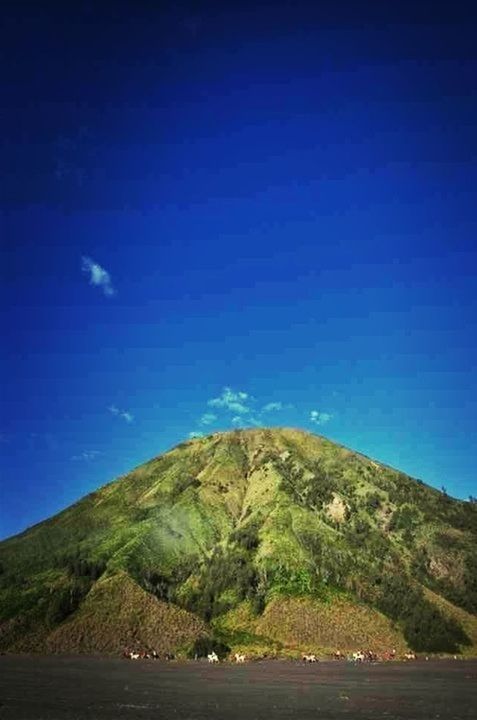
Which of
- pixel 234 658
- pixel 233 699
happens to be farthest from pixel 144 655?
pixel 233 699

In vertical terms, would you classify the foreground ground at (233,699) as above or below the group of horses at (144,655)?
below

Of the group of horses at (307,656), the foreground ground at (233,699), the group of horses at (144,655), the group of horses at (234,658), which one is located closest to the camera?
the foreground ground at (233,699)

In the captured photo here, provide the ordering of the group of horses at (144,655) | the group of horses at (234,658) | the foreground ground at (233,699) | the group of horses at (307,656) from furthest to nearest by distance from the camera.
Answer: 1. the group of horses at (144,655)
2. the group of horses at (307,656)
3. the group of horses at (234,658)
4. the foreground ground at (233,699)

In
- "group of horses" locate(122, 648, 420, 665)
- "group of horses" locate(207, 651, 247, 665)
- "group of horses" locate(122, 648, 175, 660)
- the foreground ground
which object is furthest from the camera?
"group of horses" locate(122, 648, 175, 660)

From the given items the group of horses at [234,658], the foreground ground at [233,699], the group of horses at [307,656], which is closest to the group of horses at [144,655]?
the group of horses at [307,656]

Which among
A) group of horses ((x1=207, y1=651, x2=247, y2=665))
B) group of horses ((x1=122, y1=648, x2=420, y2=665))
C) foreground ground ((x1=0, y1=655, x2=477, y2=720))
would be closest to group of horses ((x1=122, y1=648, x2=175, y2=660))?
group of horses ((x1=122, y1=648, x2=420, y2=665))

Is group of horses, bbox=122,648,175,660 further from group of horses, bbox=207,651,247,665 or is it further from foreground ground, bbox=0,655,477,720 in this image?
foreground ground, bbox=0,655,477,720

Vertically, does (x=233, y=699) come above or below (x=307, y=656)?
below

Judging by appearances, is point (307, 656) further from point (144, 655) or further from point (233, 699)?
point (233, 699)

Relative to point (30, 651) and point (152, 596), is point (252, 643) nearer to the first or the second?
point (152, 596)

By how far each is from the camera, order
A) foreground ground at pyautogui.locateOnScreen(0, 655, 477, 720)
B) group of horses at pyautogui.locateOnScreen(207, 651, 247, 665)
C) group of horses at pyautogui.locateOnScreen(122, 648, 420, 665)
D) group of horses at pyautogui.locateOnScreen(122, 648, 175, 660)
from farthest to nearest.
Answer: group of horses at pyautogui.locateOnScreen(122, 648, 175, 660) → group of horses at pyautogui.locateOnScreen(122, 648, 420, 665) → group of horses at pyautogui.locateOnScreen(207, 651, 247, 665) → foreground ground at pyautogui.locateOnScreen(0, 655, 477, 720)

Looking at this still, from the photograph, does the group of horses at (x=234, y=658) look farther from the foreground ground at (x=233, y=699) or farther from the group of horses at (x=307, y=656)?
the foreground ground at (x=233, y=699)
